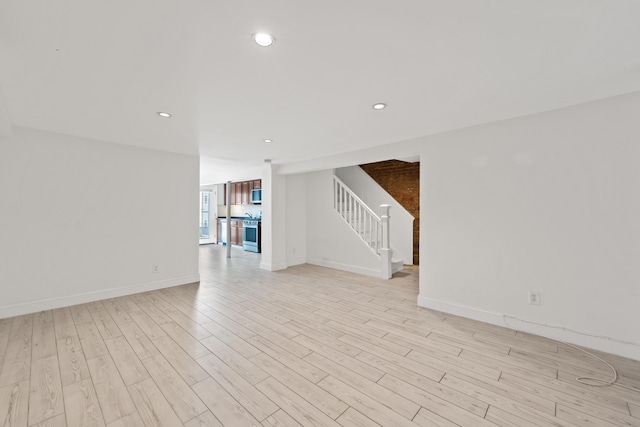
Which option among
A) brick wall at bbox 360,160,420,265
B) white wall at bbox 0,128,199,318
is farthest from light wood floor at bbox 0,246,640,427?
brick wall at bbox 360,160,420,265

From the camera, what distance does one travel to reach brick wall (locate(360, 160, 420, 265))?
19.5ft

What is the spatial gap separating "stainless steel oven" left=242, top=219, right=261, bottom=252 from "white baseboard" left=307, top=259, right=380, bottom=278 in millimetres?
2297

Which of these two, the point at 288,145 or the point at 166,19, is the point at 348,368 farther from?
the point at 288,145

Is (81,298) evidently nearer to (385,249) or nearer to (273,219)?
(273,219)

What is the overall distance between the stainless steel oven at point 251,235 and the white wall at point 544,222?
18.0 feet

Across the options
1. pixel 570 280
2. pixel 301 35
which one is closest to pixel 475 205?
pixel 570 280

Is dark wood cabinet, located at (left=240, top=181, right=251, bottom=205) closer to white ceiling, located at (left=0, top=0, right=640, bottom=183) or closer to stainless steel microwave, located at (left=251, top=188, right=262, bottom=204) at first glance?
stainless steel microwave, located at (left=251, top=188, right=262, bottom=204)

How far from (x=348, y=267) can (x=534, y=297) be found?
3155 millimetres

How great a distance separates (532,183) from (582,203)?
41cm

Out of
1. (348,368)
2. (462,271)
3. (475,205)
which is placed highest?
(475,205)

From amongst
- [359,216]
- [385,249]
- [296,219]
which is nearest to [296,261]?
[296,219]

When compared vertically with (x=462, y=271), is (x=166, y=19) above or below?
above

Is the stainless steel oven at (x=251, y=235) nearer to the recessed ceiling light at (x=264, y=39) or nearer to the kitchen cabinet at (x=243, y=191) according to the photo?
the kitchen cabinet at (x=243, y=191)

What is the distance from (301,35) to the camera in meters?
1.47
